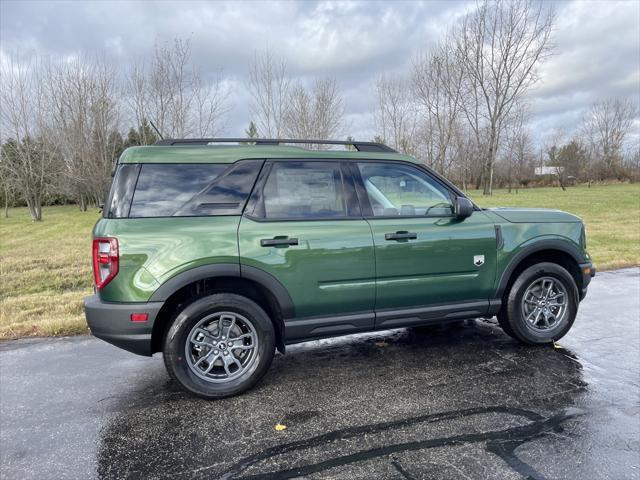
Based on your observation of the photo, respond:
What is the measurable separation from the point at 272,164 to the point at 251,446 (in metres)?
2.12

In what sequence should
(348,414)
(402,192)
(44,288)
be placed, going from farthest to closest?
1. (44,288)
2. (402,192)
3. (348,414)

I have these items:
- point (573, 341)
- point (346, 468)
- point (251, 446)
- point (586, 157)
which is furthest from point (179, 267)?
point (586, 157)

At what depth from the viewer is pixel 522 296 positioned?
4.14 meters

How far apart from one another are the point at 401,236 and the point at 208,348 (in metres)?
1.85

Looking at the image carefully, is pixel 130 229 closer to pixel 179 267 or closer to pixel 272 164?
pixel 179 267

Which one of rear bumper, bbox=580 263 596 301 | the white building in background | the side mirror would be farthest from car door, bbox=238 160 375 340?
the white building in background

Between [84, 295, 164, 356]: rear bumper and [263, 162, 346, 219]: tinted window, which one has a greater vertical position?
[263, 162, 346, 219]: tinted window

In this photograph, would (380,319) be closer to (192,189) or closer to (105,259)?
(192,189)

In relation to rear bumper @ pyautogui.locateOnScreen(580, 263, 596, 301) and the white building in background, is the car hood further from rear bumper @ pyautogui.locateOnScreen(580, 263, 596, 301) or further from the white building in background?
the white building in background

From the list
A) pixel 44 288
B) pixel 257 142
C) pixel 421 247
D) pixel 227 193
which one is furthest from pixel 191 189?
pixel 44 288

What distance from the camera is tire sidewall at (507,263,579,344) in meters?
4.11

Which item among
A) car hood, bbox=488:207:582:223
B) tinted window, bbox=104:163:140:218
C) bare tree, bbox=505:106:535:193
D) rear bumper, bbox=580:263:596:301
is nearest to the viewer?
tinted window, bbox=104:163:140:218

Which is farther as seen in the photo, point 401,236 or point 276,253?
point 401,236

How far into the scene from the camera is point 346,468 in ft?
8.01
